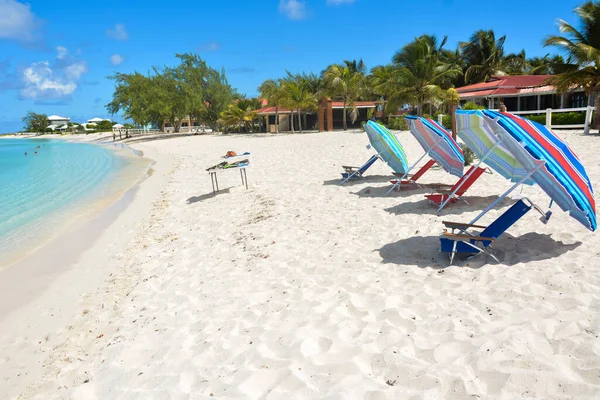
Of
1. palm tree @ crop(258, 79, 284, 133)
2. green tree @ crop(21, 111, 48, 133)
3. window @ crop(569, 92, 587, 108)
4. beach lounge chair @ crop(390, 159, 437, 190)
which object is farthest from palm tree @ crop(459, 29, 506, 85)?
green tree @ crop(21, 111, 48, 133)

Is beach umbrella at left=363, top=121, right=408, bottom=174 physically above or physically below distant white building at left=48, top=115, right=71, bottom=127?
below

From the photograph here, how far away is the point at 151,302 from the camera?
16.5 ft

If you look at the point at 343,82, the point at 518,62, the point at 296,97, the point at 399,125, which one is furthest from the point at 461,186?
the point at 518,62

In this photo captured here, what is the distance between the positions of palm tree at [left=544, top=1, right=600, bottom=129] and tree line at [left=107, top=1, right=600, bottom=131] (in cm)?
3

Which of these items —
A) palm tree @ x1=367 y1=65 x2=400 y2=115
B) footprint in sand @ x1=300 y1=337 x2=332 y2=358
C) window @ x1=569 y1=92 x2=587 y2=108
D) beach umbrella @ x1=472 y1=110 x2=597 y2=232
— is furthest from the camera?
window @ x1=569 y1=92 x2=587 y2=108

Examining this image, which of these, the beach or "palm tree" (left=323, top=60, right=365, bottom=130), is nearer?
the beach

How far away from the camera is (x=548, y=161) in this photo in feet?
13.7

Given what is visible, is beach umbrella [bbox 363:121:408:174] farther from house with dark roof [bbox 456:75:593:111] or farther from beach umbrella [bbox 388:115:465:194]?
house with dark roof [bbox 456:75:593:111]

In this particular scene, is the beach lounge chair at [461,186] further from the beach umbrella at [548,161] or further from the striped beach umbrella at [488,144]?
the beach umbrella at [548,161]

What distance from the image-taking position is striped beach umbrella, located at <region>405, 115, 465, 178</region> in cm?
785

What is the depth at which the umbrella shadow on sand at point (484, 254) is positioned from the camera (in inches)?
187

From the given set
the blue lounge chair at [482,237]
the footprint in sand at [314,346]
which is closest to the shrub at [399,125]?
the blue lounge chair at [482,237]

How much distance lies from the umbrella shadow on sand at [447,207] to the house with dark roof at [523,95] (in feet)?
67.3

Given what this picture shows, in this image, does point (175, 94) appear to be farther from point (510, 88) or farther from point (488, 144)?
point (488, 144)
